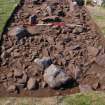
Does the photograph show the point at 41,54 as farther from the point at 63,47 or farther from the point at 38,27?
the point at 38,27

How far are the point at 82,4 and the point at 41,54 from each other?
376 cm

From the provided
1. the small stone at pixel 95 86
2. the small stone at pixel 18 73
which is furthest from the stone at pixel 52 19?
the small stone at pixel 95 86

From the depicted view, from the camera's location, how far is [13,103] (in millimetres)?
5500

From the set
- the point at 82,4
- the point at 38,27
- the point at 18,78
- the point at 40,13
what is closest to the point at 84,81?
the point at 18,78

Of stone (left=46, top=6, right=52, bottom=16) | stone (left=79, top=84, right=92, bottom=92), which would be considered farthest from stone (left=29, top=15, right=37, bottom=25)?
stone (left=79, top=84, right=92, bottom=92)

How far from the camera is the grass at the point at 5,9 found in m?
9.21

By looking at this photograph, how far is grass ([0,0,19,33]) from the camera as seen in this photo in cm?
921

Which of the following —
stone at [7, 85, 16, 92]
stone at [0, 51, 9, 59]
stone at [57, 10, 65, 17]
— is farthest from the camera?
stone at [57, 10, 65, 17]

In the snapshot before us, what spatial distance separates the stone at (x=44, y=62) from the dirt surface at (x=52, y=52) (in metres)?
0.06

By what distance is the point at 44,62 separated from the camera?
23.2ft

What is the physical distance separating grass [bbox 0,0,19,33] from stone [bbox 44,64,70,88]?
99.1 inches

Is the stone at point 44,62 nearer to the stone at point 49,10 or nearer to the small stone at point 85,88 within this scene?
the small stone at point 85,88

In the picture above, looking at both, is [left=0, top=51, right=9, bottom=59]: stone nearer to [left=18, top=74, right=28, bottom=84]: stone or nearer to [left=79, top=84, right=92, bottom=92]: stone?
[left=18, top=74, right=28, bottom=84]: stone

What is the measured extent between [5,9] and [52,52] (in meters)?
3.09
